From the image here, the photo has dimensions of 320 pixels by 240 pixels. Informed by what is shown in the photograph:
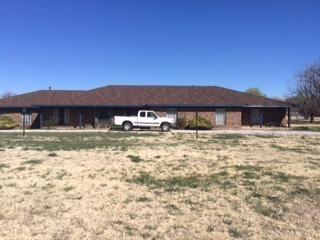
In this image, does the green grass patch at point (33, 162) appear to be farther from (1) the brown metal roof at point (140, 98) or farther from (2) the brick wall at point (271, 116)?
(2) the brick wall at point (271, 116)

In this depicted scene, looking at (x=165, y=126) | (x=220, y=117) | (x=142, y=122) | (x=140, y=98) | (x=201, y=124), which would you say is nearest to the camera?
(x=165, y=126)

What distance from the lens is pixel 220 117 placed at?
4222cm

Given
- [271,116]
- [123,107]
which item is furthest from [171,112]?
[271,116]

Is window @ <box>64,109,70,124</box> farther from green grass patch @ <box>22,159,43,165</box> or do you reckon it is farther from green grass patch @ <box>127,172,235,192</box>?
green grass patch @ <box>127,172,235,192</box>

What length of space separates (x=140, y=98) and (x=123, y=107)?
2.41 m

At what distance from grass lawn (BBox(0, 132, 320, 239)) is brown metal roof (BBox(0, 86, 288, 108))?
26.9 metres

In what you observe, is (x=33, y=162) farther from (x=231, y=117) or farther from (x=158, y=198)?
(x=231, y=117)

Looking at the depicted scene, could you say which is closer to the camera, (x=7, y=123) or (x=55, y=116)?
(x=7, y=123)

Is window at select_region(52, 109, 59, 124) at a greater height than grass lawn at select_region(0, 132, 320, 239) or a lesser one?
greater

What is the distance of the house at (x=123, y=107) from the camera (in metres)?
41.4

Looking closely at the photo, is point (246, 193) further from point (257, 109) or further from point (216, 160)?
point (257, 109)

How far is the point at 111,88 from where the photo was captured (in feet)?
154

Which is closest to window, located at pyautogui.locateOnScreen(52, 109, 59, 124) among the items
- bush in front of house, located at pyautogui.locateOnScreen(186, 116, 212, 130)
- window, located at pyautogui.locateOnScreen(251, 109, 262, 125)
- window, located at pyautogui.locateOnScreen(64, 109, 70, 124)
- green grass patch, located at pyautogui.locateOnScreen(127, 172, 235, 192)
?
window, located at pyautogui.locateOnScreen(64, 109, 70, 124)

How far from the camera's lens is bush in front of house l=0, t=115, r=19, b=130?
39594mm
